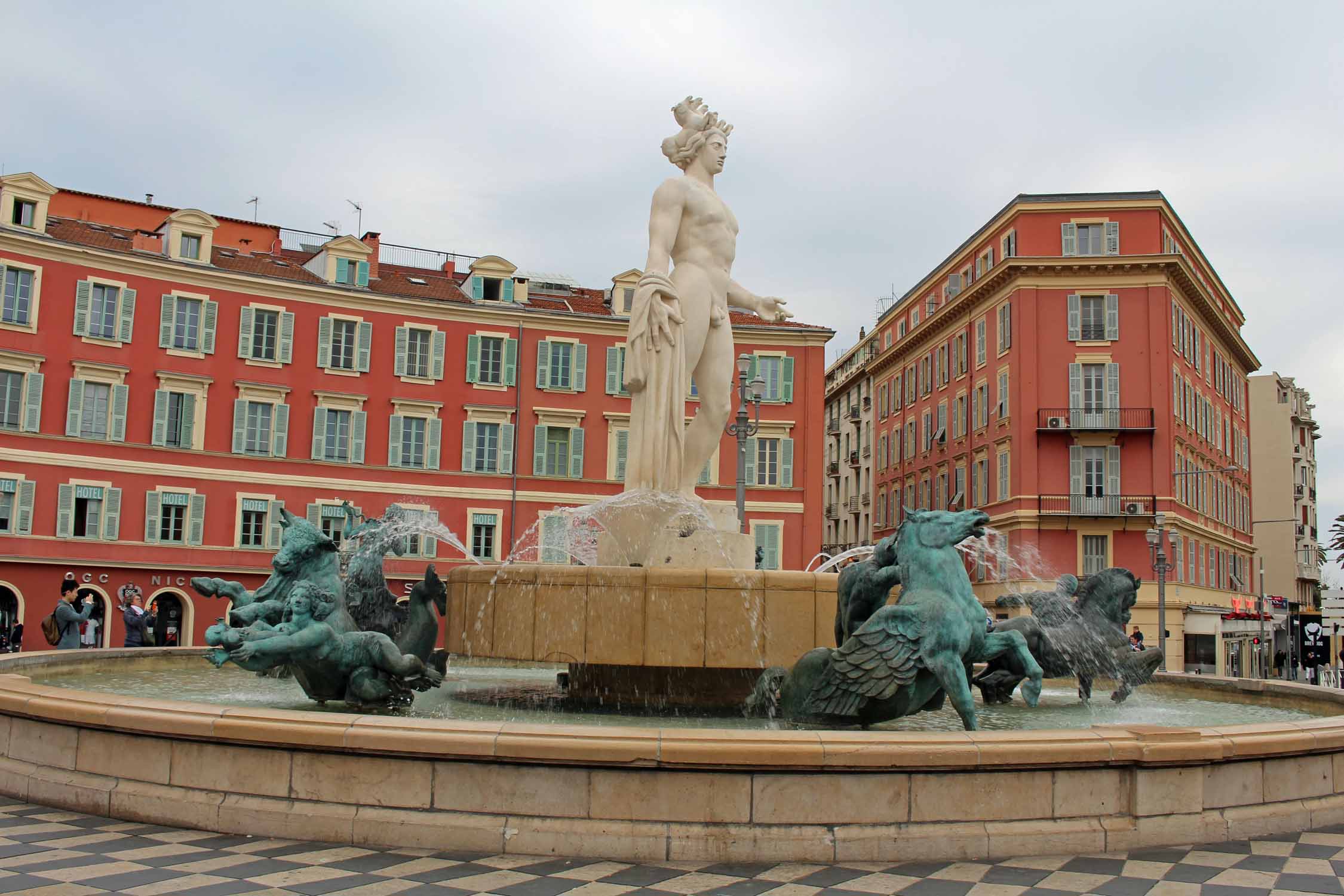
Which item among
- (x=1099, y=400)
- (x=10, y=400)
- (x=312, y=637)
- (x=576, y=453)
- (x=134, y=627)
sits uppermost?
(x=1099, y=400)

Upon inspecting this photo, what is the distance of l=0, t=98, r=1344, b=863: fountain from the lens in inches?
212

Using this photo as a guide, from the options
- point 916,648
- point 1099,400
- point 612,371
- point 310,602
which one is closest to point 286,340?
point 612,371

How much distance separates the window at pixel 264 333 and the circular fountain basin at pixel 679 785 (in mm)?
34592

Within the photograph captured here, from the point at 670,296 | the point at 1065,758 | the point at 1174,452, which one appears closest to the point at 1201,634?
the point at 1174,452

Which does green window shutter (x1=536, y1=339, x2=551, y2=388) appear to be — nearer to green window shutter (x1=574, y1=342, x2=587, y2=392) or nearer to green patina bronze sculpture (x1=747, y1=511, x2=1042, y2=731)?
green window shutter (x1=574, y1=342, x2=587, y2=392)

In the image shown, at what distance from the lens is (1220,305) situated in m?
51.8

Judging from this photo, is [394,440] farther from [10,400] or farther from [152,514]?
[10,400]

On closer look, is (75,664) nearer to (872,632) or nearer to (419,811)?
(419,811)

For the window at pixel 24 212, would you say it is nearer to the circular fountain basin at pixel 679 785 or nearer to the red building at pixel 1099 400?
the red building at pixel 1099 400

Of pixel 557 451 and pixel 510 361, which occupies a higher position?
pixel 510 361

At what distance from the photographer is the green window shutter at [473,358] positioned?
41.1m

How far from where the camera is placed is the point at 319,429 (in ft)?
128

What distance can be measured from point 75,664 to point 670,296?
686cm

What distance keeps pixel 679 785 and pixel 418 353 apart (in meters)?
36.8
